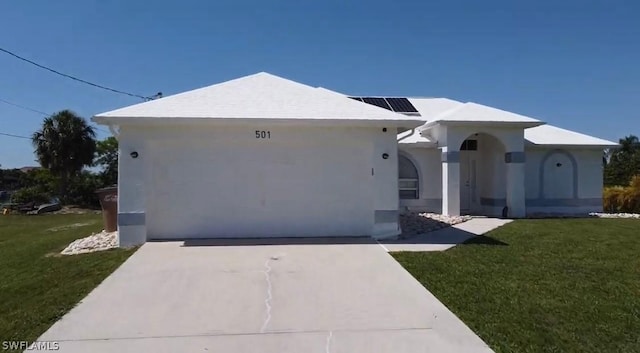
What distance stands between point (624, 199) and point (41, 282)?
79.8ft

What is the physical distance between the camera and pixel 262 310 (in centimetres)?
553

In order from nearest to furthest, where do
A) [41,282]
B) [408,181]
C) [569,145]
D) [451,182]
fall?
[41,282] → [451,182] → [408,181] → [569,145]

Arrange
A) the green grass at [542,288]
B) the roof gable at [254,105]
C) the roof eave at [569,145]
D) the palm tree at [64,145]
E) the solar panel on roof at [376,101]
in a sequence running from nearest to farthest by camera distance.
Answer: the green grass at [542,288] → the roof gable at [254,105] → the roof eave at [569,145] → the solar panel on roof at [376,101] → the palm tree at [64,145]

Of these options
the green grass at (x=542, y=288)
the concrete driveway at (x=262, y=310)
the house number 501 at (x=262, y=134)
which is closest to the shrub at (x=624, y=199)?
the green grass at (x=542, y=288)

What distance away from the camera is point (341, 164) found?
10867mm

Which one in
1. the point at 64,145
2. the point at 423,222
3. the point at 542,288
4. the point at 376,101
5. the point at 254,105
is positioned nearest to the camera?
the point at 542,288

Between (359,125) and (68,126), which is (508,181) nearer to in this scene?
(359,125)

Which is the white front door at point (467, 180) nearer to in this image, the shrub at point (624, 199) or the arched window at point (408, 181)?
the arched window at point (408, 181)

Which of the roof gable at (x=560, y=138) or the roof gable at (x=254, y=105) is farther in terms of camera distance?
the roof gable at (x=560, y=138)

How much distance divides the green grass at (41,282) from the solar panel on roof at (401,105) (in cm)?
1314

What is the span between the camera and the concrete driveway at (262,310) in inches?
179

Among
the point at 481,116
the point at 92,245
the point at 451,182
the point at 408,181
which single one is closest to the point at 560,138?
the point at 481,116

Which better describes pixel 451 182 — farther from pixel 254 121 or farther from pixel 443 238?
pixel 254 121

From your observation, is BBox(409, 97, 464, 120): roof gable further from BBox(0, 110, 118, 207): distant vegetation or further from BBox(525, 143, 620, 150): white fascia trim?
BBox(0, 110, 118, 207): distant vegetation
